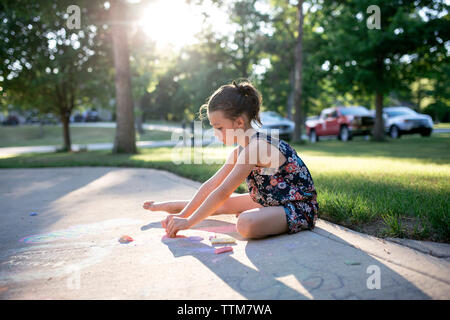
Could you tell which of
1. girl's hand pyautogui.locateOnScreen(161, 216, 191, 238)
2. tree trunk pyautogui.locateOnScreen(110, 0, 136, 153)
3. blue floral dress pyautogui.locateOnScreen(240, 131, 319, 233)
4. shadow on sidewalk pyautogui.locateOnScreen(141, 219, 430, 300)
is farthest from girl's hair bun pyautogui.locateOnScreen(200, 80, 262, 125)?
tree trunk pyautogui.locateOnScreen(110, 0, 136, 153)

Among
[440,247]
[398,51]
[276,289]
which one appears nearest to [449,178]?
[440,247]

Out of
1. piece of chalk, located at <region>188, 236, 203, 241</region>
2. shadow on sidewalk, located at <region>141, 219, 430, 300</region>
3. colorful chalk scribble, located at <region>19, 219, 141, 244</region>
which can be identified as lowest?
colorful chalk scribble, located at <region>19, 219, 141, 244</region>

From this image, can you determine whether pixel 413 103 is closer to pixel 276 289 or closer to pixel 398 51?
pixel 398 51

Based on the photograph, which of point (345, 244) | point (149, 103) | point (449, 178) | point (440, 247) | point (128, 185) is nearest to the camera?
point (440, 247)

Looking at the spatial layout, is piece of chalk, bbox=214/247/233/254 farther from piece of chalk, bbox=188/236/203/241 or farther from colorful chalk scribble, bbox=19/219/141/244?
colorful chalk scribble, bbox=19/219/141/244

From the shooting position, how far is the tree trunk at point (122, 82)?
11227 mm

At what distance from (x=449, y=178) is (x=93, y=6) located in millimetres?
11092

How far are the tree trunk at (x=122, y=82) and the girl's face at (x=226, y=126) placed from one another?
30.4ft

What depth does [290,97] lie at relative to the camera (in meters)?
28.4

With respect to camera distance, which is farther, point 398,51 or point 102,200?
point 398,51

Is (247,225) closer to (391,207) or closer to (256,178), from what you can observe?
(256,178)

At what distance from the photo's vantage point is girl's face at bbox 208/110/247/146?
2920 millimetres

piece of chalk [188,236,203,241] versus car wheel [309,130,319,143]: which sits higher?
car wheel [309,130,319,143]

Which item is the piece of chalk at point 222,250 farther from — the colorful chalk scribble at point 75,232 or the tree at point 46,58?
the tree at point 46,58
